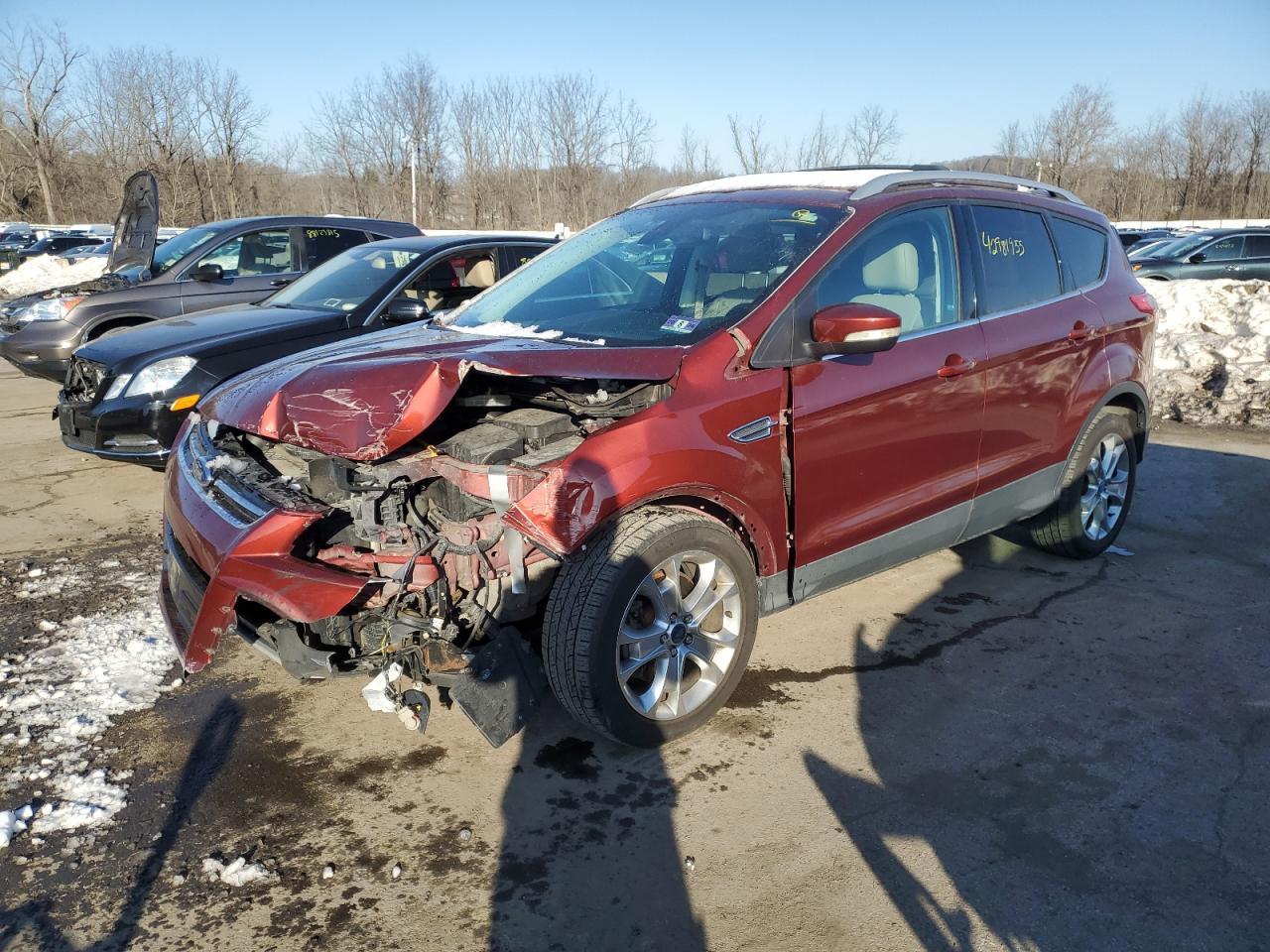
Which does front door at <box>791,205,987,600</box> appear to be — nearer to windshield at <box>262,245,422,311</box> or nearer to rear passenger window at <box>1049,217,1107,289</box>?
rear passenger window at <box>1049,217,1107,289</box>

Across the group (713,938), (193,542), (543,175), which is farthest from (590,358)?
(543,175)

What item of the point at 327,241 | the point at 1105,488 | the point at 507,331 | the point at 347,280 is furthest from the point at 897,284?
the point at 327,241

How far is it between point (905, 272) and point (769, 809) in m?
2.23

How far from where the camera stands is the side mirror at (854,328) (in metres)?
3.24

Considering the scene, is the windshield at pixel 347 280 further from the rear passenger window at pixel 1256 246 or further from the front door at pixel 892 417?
the rear passenger window at pixel 1256 246

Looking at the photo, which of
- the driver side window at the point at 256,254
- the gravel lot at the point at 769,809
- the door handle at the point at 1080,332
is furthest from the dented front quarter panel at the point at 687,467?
the driver side window at the point at 256,254

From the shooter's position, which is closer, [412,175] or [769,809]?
[769,809]

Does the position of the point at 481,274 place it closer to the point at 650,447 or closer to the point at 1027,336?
the point at 1027,336

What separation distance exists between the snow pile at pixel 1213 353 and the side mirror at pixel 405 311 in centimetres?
698

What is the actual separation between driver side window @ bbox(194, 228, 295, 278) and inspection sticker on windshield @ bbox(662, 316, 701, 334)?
643cm

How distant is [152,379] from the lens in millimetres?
5750

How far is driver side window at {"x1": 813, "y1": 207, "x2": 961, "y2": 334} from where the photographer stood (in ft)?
11.7

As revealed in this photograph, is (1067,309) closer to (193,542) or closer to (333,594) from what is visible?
(333,594)

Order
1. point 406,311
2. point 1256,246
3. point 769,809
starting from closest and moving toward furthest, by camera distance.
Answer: point 769,809 < point 406,311 < point 1256,246
